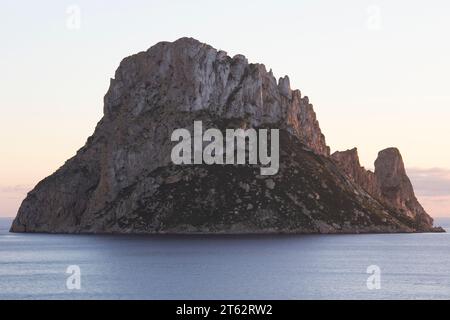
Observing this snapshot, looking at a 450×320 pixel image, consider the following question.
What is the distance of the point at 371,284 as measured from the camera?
140750 millimetres

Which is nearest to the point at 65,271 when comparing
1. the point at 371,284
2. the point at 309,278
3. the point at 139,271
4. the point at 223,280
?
the point at 139,271

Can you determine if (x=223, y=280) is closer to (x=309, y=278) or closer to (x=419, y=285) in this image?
(x=309, y=278)

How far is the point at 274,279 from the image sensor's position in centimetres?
15025
